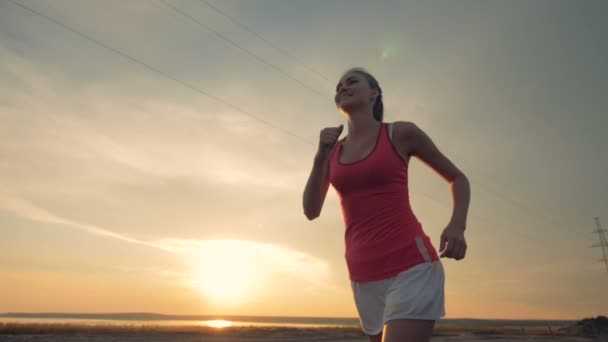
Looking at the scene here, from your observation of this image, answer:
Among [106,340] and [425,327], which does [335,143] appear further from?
[106,340]

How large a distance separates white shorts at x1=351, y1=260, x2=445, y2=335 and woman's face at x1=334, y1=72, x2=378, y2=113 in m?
1.21

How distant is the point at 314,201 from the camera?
123 inches

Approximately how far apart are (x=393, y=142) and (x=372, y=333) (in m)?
1.16

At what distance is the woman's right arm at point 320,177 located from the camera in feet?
9.37

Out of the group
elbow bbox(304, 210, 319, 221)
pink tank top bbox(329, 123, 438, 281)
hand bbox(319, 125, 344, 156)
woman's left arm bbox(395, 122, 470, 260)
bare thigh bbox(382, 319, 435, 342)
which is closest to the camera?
bare thigh bbox(382, 319, 435, 342)

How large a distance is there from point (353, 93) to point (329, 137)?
0.38 meters

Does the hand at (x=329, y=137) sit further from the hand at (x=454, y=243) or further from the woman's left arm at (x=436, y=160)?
the hand at (x=454, y=243)

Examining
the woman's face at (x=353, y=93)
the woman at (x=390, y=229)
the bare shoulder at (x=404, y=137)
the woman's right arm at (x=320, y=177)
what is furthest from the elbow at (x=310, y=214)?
the bare shoulder at (x=404, y=137)

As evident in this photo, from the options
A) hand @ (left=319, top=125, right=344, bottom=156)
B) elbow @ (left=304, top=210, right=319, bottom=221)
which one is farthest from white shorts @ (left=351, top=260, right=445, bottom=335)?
hand @ (left=319, top=125, right=344, bottom=156)

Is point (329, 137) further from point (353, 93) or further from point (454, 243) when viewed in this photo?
point (454, 243)

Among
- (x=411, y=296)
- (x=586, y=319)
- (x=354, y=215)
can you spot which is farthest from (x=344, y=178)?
(x=586, y=319)

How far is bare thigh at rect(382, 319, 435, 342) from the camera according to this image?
211cm

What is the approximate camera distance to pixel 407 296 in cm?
218

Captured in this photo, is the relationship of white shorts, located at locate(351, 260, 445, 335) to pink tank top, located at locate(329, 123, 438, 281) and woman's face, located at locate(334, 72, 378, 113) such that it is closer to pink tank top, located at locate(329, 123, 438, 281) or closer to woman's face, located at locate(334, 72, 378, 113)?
Result: pink tank top, located at locate(329, 123, 438, 281)
